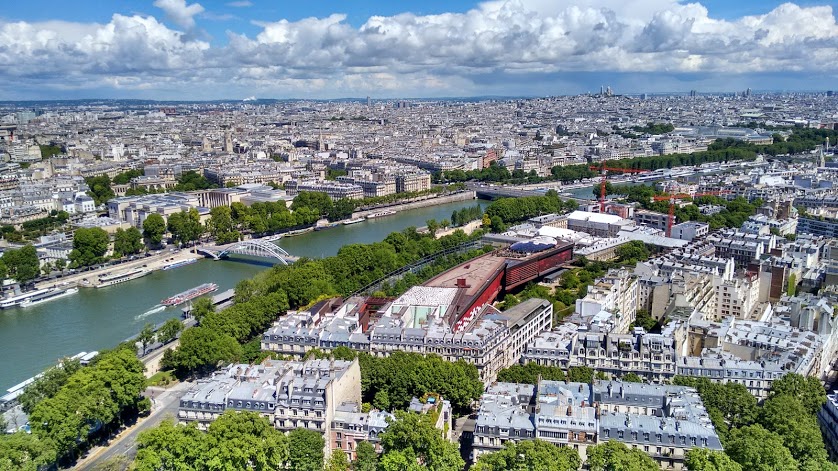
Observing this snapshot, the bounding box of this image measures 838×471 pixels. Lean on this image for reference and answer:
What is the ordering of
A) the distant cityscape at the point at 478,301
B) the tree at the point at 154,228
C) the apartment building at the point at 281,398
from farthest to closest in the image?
1. the tree at the point at 154,228
2. the apartment building at the point at 281,398
3. the distant cityscape at the point at 478,301

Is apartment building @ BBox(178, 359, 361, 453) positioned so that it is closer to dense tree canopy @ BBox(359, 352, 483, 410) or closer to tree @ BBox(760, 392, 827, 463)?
dense tree canopy @ BBox(359, 352, 483, 410)

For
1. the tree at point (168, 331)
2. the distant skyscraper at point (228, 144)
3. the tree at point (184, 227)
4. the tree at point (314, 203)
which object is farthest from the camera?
the distant skyscraper at point (228, 144)

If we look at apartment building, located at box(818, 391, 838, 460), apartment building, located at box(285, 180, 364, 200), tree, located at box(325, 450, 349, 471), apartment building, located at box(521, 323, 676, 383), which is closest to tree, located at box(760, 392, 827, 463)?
apartment building, located at box(818, 391, 838, 460)

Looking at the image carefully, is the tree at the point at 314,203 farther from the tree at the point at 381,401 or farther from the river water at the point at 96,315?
the tree at the point at 381,401

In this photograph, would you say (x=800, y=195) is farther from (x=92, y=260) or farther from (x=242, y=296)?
(x=92, y=260)

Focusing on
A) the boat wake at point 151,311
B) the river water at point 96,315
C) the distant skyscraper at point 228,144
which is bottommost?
the river water at point 96,315

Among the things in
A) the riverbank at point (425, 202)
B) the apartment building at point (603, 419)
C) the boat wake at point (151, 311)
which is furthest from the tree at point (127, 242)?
the apartment building at point (603, 419)

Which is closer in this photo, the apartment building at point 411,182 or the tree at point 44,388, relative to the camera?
the tree at point 44,388
